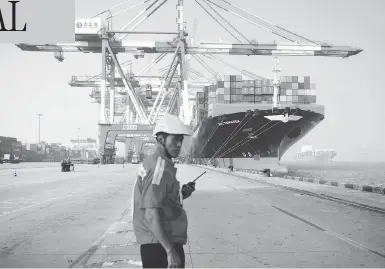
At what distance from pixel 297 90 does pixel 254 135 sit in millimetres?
8510

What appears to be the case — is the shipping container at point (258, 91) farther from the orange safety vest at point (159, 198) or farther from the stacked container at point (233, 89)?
the orange safety vest at point (159, 198)

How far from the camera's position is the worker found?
9.12 feet

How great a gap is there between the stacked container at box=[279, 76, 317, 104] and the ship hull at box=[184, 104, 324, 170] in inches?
100

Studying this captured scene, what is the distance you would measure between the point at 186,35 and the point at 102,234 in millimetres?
39514

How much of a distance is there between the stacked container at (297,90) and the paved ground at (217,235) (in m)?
36.1

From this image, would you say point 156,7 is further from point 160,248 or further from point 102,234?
point 160,248

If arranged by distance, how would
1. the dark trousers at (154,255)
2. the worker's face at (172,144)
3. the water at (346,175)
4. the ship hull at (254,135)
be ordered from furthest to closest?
the water at (346,175) < the ship hull at (254,135) < the worker's face at (172,144) < the dark trousers at (154,255)

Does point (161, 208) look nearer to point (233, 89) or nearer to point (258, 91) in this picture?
point (233, 89)

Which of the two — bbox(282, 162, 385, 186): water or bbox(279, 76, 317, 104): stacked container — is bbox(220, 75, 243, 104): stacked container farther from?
bbox(282, 162, 385, 186): water

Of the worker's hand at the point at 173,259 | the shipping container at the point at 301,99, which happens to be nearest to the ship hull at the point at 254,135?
the shipping container at the point at 301,99

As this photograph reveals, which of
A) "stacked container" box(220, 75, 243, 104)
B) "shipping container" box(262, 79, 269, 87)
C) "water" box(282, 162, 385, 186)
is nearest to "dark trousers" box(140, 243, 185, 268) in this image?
"water" box(282, 162, 385, 186)

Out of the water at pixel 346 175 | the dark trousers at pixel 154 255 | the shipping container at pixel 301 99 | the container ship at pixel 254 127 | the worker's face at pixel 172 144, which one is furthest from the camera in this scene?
the shipping container at pixel 301 99

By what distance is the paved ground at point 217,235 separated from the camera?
5477mm

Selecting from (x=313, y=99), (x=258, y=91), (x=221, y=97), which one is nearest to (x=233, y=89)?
(x=221, y=97)
